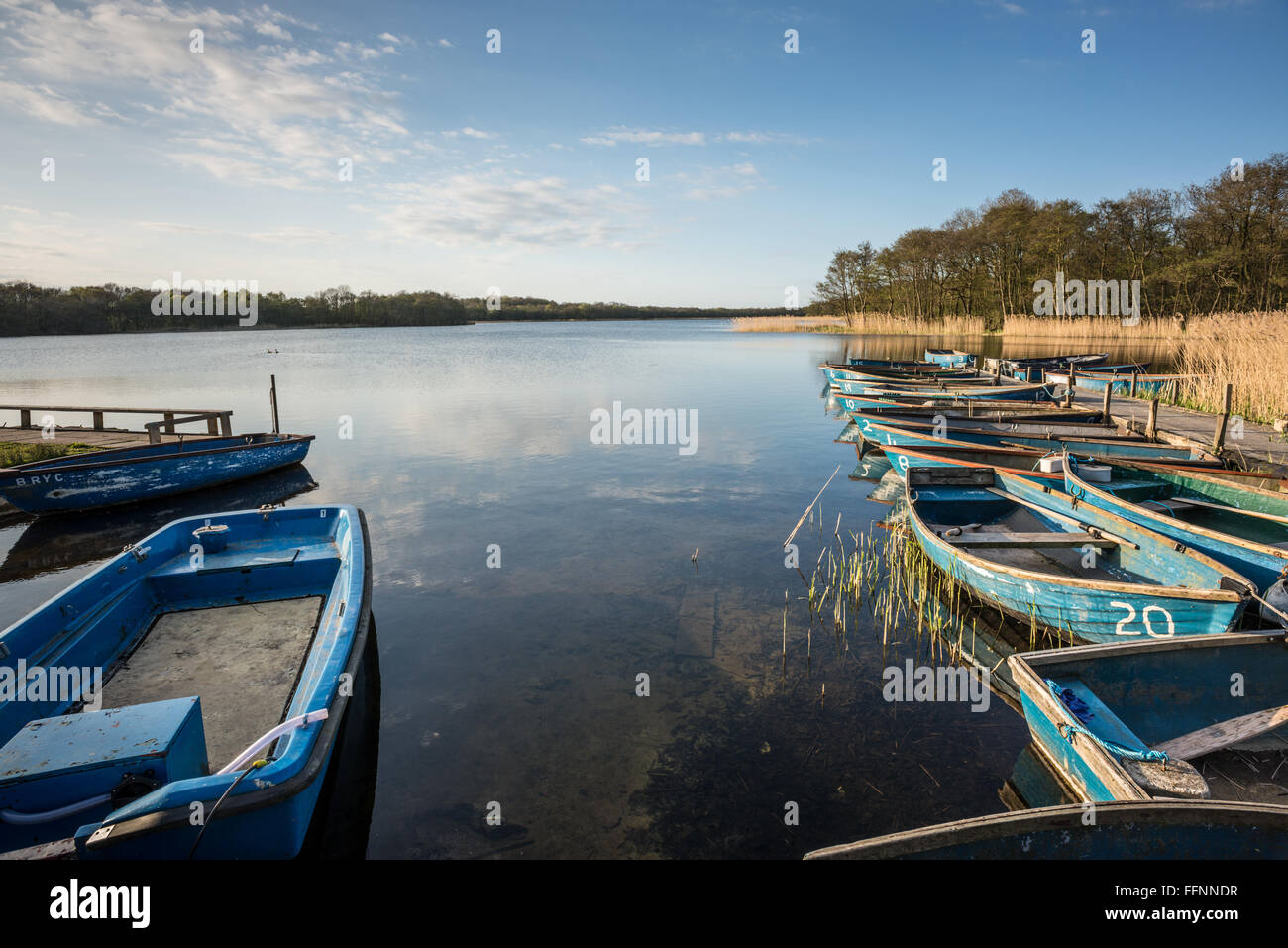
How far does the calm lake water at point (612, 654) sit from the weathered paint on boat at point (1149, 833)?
1920 mm

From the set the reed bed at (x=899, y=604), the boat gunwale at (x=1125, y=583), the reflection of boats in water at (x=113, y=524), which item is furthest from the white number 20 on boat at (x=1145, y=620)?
the reflection of boats in water at (x=113, y=524)

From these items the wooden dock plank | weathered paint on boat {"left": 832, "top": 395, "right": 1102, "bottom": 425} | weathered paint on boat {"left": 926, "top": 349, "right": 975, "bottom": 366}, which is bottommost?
the wooden dock plank

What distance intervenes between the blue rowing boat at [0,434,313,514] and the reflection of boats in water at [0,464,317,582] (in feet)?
0.81

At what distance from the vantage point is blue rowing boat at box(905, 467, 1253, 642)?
5.83 m

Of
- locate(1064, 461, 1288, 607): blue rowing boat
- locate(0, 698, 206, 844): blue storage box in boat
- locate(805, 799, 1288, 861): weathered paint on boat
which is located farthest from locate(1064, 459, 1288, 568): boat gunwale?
locate(0, 698, 206, 844): blue storage box in boat

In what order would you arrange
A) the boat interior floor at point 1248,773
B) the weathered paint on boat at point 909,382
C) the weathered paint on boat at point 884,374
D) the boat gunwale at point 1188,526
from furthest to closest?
the weathered paint on boat at point 884,374, the weathered paint on boat at point 909,382, the boat gunwale at point 1188,526, the boat interior floor at point 1248,773

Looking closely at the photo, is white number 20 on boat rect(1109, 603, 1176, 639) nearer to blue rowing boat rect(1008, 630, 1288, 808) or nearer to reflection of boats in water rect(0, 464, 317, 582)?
blue rowing boat rect(1008, 630, 1288, 808)

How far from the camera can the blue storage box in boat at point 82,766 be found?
3.26m

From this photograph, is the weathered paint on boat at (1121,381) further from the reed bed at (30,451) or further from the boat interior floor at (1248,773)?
the reed bed at (30,451)

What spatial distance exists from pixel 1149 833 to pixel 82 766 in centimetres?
556

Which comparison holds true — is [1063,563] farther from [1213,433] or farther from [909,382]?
[909,382]

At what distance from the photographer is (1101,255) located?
5403 cm

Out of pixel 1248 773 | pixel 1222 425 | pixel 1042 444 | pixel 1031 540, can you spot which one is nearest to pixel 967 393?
pixel 1042 444

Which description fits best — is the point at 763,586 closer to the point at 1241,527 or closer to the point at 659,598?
the point at 659,598
